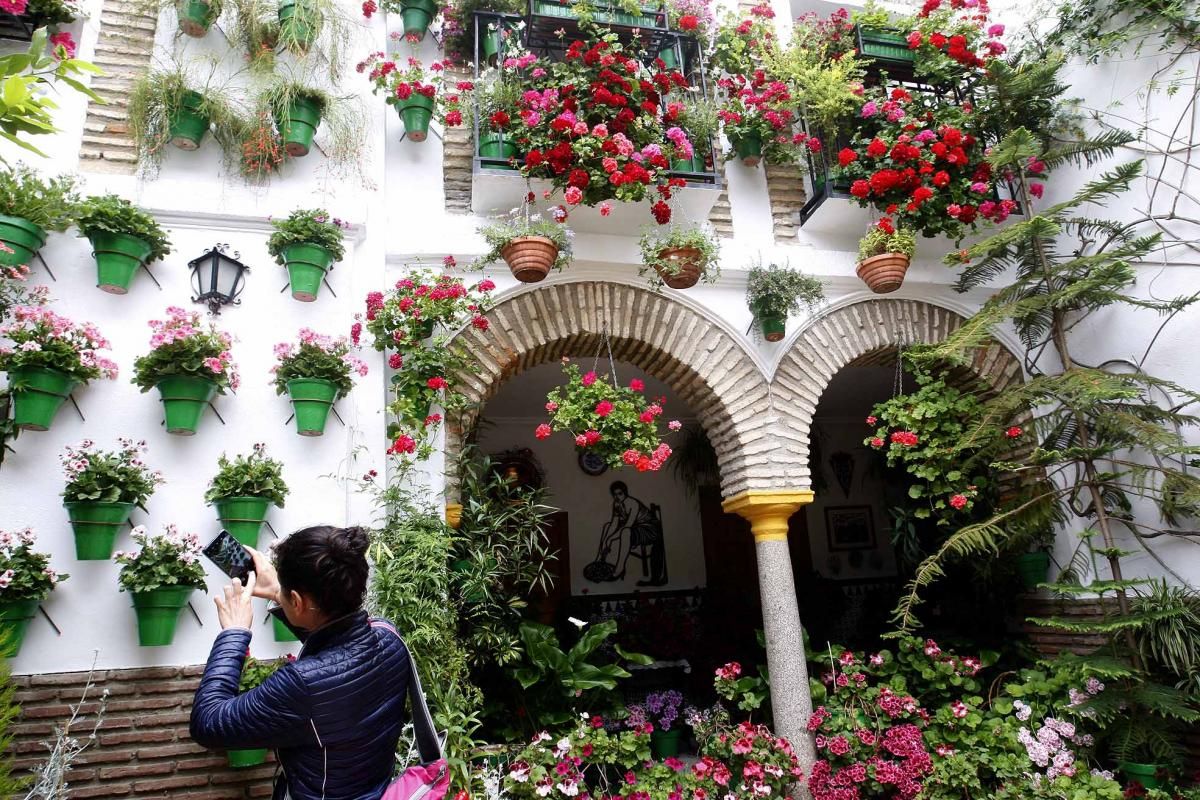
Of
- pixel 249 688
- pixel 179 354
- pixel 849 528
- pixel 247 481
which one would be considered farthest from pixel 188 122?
pixel 849 528

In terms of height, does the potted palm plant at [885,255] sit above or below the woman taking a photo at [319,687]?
above

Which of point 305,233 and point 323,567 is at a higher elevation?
point 305,233

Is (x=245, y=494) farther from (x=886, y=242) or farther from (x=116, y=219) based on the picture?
(x=886, y=242)

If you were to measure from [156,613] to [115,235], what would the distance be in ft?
5.82

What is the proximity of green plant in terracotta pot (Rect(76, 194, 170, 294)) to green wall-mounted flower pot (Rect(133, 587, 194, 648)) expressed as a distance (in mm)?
1477

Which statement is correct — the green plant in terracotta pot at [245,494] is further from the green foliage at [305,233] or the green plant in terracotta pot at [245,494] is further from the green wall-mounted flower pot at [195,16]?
the green wall-mounted flower pot at [195,16]

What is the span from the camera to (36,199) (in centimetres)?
355

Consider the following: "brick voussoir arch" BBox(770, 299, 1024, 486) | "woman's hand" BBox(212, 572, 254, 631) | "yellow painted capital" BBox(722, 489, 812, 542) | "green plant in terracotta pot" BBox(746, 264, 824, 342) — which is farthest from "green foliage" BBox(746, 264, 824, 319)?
"woman's hand" BBox(212, 572, 254, 631)

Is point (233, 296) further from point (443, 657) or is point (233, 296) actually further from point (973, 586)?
point (973, 586)

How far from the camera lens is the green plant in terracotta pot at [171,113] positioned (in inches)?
154

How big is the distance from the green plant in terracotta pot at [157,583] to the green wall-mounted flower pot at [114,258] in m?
1.18

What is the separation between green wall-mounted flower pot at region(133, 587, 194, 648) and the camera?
325cm

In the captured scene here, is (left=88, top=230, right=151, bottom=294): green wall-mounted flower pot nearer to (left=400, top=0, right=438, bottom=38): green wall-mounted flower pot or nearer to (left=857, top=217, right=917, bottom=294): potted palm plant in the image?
(left=400, top=0, right=438, bottom=38): green wall-mounted flower pot

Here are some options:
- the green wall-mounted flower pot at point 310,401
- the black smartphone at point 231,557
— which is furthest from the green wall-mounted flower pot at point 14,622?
the black smartphone at point 231,557
